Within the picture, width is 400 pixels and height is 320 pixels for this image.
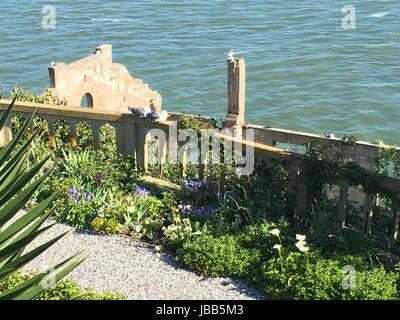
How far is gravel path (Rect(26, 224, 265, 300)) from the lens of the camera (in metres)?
7.83

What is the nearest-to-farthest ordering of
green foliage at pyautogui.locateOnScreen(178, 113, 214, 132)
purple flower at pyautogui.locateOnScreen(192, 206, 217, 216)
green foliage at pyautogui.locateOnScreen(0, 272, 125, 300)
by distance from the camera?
green foliage at pyautogui.locateOnScreen(0, 272, 125, 300) → purple flower at pyautogui.locateOnScreen(192, 206, 217, 216) → green foliage at pyautogui.locateOnScreen(178, 113, 214, 132)

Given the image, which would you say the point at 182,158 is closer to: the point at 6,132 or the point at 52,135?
the point at 52,135

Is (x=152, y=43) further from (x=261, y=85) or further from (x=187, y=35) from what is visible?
(x=261, y=85)

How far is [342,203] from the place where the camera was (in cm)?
870

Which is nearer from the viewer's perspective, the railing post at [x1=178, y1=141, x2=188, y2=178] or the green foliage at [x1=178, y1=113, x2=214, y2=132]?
the green foliage at [x1=178, y1=113, x2=214, y2=132]

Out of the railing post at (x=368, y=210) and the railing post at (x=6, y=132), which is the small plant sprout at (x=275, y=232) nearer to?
the railing post at (x=368, y=210)

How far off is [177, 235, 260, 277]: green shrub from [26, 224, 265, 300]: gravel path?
3.9 inches

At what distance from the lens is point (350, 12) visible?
1575 inches

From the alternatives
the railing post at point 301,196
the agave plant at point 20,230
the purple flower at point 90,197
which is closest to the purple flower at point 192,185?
the purple flower at point 90,197

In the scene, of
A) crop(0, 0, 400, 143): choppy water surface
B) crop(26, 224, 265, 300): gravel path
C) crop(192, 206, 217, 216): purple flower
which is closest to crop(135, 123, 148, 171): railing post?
crop(192, 206, 217, 216): purple flower

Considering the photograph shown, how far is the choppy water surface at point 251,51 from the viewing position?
29969mm

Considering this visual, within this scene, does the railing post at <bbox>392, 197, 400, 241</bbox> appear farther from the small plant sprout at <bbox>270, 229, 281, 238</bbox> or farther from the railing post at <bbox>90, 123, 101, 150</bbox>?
the railing post at <bbox>90, 123, 101, 150</bbox>
